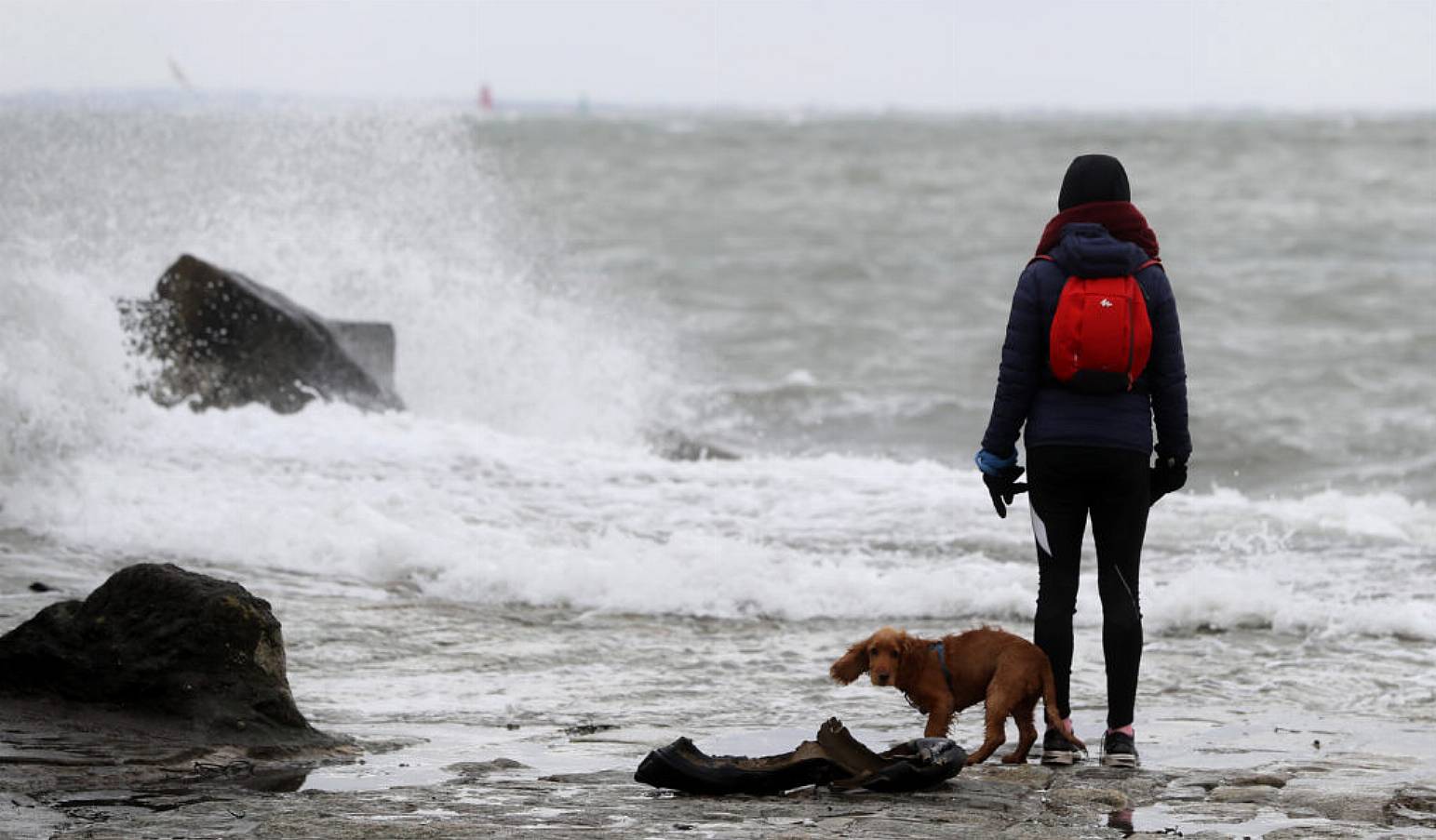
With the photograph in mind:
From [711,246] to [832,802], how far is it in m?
25.8

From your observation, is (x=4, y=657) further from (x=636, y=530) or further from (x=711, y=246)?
(x=711, y=246)

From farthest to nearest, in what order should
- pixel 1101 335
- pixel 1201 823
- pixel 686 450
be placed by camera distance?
pixel 686 450
pixel 1101 335
pixel 1201 823

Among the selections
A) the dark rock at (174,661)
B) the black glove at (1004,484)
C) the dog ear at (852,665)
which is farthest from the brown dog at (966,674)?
the dark rock at (174,661)

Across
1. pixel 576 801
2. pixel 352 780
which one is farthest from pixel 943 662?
pixel 352 780

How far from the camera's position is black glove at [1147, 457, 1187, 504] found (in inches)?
195

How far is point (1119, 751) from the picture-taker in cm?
494

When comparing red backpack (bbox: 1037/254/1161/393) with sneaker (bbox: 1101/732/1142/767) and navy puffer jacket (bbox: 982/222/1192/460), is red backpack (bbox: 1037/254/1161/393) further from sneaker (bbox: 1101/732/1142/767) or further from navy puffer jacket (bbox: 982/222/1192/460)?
sneaker (bbox: 1101/732/1142/767)

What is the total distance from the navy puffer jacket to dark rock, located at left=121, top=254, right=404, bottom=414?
24.8 ft

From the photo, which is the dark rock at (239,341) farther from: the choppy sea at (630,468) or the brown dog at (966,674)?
the brown dog at (966,674)

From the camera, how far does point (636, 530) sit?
9297 millimetres

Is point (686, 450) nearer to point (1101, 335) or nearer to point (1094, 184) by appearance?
point (1094, 184)

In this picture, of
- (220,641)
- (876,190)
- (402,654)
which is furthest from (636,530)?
(876,190)

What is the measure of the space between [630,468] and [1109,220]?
6.23m

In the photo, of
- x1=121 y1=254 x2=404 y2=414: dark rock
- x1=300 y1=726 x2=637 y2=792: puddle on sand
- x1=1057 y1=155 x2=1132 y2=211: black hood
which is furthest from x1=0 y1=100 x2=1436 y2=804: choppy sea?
x1=1057 y1=155 x2=1132 y2=211: black hood
